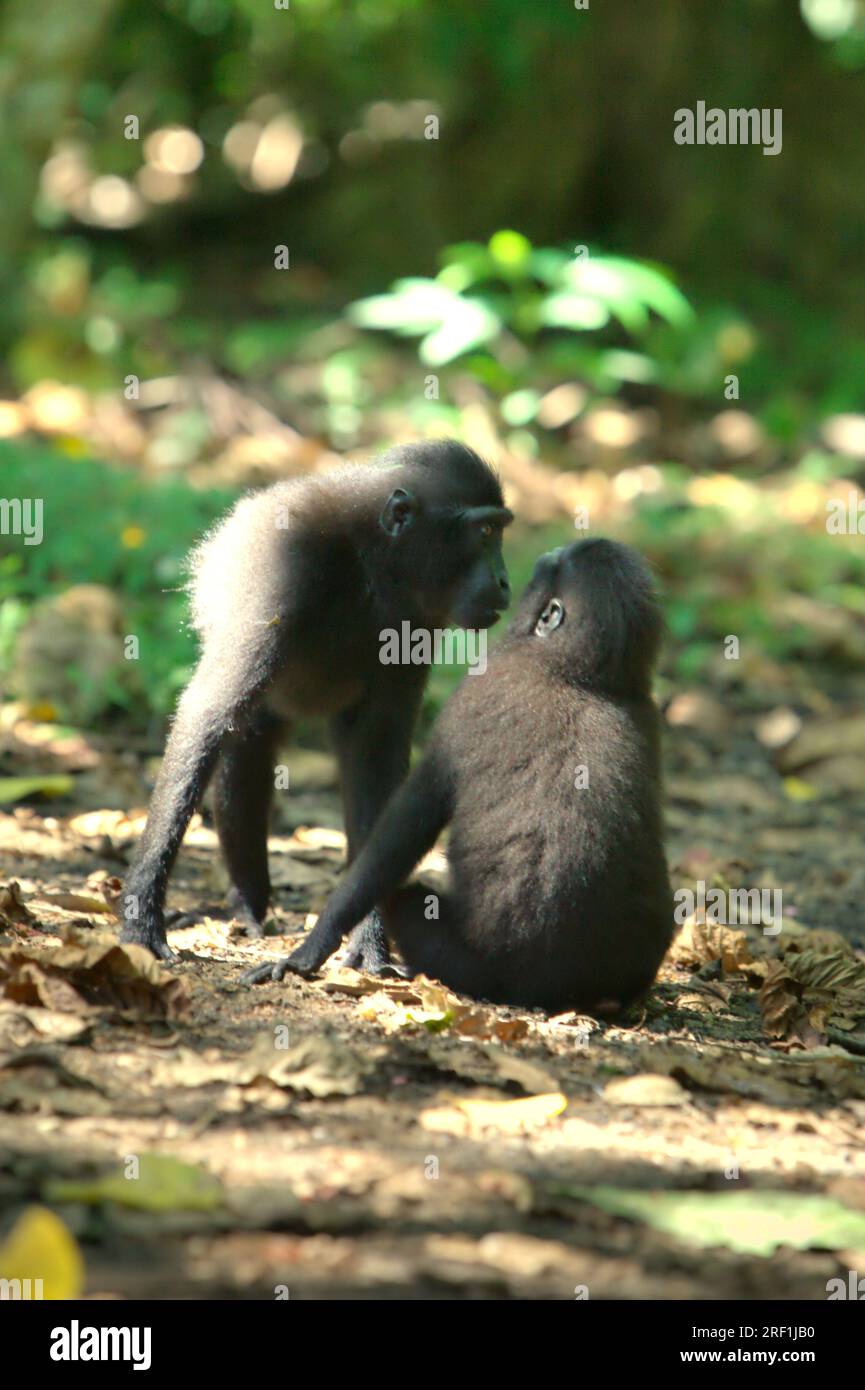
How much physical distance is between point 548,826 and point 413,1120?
133 centimetres

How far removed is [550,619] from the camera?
5.34 meters

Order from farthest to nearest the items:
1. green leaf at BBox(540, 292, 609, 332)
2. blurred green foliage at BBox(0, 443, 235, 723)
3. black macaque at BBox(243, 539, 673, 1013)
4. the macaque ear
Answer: green leaf at BBox(540, 292, 609, 332) < blurred green foliage at BBox(0, 443, 235, 723) < the macaque ear < black macaque at BBox(243, 539, 673, 1013)

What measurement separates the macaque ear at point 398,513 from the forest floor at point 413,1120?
1.55 metres

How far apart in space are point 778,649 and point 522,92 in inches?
280

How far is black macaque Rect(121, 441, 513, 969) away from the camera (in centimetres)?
546

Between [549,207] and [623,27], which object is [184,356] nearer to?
[549,207]

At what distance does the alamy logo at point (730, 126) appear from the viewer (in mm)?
14961

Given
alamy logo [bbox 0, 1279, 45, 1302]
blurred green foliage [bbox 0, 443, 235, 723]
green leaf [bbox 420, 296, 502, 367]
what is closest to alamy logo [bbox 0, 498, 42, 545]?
blurred green foliage [bbox 0, 443, 235, 723]

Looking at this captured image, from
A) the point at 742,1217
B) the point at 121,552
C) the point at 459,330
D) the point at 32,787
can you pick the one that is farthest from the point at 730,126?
the point at 742,1217

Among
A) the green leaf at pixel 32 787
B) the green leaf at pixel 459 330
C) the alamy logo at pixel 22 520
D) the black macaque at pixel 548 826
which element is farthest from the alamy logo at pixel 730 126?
the black macaque at pixel 548 826

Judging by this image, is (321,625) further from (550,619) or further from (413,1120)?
(413,1120)

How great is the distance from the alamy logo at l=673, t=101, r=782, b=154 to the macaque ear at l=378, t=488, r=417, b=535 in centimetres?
1047

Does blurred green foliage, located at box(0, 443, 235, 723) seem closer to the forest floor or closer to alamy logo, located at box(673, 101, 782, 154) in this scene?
the forest floor
